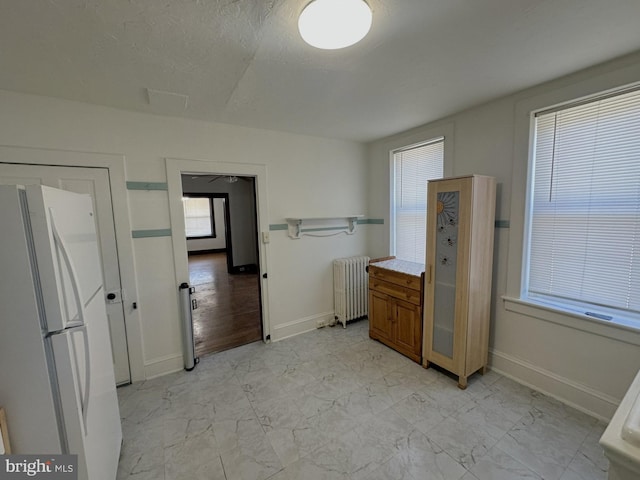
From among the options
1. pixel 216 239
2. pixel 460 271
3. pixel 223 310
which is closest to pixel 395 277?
pixel 460 271

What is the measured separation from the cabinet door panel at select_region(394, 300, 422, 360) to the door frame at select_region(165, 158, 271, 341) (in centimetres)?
148

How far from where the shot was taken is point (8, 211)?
3.02ft

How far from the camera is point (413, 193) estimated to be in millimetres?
3201

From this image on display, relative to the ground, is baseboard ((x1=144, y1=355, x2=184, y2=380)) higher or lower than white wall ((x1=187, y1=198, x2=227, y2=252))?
lower

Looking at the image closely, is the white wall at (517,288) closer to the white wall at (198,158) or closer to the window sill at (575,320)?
the window sill at (575,320)

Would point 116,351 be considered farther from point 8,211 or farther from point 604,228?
point 604,228

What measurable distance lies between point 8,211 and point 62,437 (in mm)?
901

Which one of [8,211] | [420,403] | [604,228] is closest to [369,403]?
[420,403]

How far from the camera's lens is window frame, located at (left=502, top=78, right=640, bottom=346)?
5.80 ft

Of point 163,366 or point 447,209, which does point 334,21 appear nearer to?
point 447,209

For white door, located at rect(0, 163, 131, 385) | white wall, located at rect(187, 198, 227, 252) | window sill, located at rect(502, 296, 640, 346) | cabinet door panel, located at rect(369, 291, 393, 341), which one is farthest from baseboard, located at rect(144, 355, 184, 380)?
white wall, located at rect(187, 198, 227, 252)

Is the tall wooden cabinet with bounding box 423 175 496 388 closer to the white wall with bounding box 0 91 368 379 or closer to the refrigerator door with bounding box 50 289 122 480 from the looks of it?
the white wall with bounding box 0 91 368 379

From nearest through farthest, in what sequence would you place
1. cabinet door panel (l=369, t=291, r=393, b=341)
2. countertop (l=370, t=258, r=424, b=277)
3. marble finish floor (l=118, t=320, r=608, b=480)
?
1. marble finish floor (l=118, t=320, r=608, b=480)
2. countertop (l=370, t=258, r=424, b=277)
3. cabinet door panel (l=369, t=291, r=393, b=341)

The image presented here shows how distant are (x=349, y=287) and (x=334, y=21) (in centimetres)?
279
